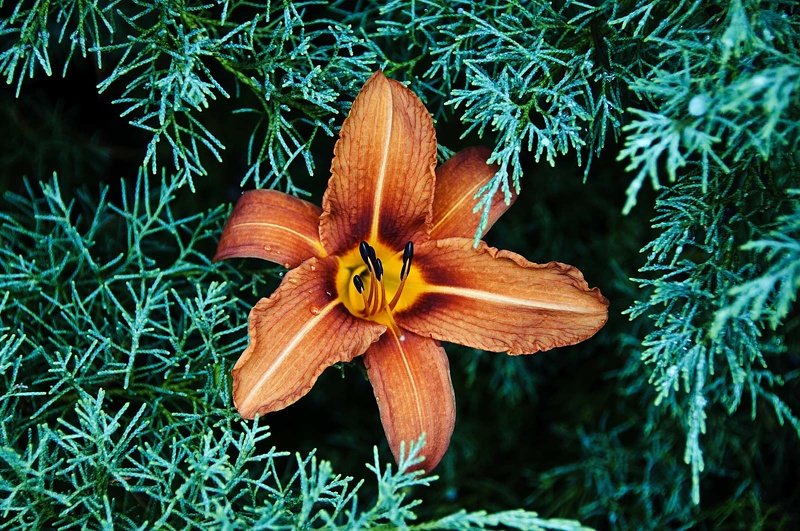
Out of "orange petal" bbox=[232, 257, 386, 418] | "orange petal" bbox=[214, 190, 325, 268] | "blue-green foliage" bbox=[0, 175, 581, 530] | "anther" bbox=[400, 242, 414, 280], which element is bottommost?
"blue-green foliage" bbox=[0, 175, 581, 530]

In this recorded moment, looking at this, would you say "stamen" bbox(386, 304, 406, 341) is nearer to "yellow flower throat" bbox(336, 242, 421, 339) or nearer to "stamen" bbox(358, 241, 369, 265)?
"yellow flower throat" bbox(336, 242, 421, 339)

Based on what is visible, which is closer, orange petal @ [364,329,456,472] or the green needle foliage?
the green needle foliage

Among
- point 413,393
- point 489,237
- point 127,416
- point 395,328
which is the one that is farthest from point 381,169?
point 489,237

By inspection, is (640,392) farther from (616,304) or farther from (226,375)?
(226,375)

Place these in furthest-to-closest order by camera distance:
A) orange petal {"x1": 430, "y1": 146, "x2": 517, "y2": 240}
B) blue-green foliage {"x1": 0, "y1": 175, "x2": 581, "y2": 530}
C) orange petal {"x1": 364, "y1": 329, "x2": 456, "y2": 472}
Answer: orange petal {"x1": 430, "y1": 146, "x2": 517, "y2": 240}
orange petal {"x1": 364, "y1": 329, "x2": 456, "y2": 472}
blue-green foliage {"x1": 0, "y1": 175, "x2": 581, "y2": 530}

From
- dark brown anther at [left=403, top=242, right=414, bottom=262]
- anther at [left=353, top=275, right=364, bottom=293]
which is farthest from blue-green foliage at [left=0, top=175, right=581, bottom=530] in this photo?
dark brown anther at [left=403, top=242, right=414, bottom=262]

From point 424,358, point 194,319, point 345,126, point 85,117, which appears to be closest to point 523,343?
point 424,358

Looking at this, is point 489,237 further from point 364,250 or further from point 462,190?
point 364,250
